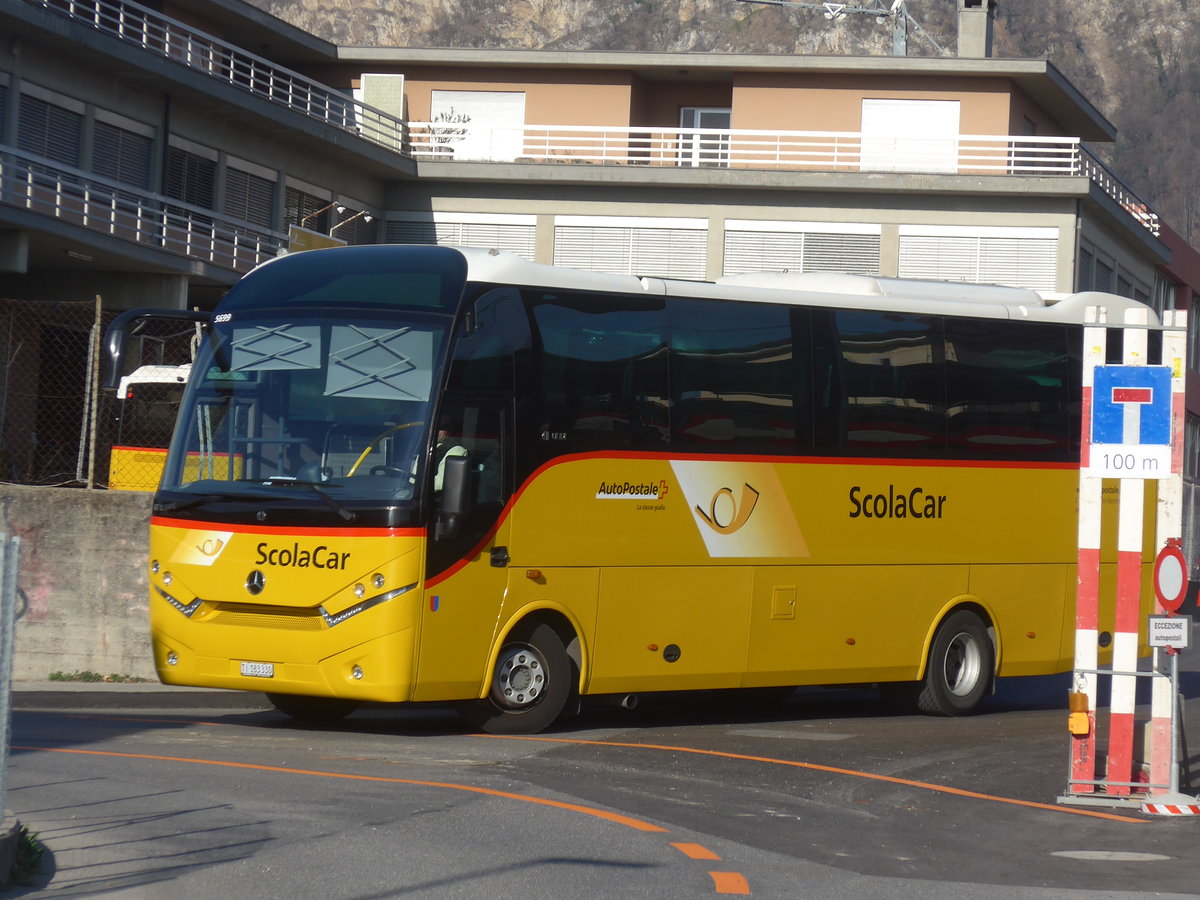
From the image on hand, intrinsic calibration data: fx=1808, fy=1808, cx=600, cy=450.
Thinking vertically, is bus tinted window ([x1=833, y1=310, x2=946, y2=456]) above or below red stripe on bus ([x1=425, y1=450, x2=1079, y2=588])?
above

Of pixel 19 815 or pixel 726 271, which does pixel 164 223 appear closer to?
pixel 726 271

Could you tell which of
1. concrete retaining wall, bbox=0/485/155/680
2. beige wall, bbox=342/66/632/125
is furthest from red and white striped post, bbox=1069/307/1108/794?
beige wall, bbox=342/66/632/125

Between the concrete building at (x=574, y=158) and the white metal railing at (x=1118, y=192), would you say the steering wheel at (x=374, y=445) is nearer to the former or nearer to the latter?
the concrete building at (x=574, y=158)

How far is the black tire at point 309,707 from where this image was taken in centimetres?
1487

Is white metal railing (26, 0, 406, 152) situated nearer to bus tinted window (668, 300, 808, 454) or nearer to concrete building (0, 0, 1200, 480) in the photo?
concrete building (0, 0, 1200, 480)

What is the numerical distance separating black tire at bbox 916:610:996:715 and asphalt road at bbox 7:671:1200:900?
158 centimetres

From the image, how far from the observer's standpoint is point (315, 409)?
1319 cm

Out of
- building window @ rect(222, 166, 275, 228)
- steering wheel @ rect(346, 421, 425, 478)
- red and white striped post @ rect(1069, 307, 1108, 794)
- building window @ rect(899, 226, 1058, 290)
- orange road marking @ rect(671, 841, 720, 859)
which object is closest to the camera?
orange road marking @ rect(671, 841, 720, 859)

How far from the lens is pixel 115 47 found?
104 feet

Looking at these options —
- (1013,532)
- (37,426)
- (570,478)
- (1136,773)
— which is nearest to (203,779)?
(570,478)

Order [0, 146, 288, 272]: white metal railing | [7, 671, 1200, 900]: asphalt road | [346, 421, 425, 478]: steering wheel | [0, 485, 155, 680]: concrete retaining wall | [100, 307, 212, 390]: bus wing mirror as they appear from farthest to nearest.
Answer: [0, 146, 288, 272]: white metal railing → [0, 485, 155, 680]: concrete retaining wall → [100, 307, 212, 390]: bus wing mirror → [346, 421, 425, 478]: steering wheel → [7, 671, 1200, 900]: asphalt road

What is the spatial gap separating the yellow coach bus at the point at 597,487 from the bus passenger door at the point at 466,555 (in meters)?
0.02

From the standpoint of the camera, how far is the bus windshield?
13.1 metres

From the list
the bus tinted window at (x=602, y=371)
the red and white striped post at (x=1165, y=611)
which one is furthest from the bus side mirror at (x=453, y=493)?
the red and white striped post at (x=1165, y=611)
